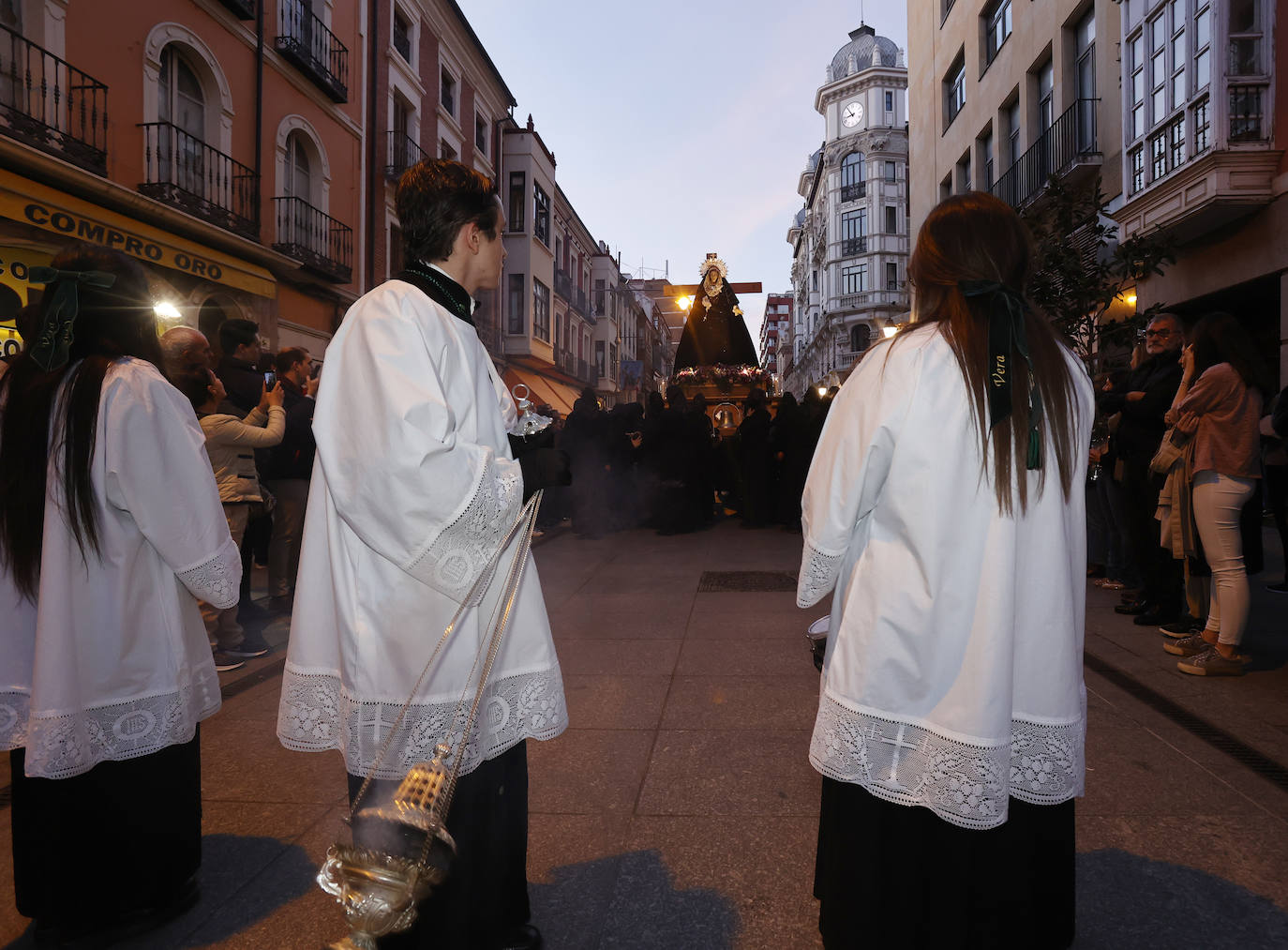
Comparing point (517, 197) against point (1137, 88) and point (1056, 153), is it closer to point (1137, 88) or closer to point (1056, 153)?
point (1056, 153)

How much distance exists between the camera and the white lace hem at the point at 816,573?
6.01 feet

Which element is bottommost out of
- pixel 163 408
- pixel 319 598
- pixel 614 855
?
pixel 614 855

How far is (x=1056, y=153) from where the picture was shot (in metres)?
13.6

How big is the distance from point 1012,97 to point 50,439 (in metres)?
18.0

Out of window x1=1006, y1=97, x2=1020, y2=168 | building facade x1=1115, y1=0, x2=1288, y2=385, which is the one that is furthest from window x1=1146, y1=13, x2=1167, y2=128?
window x1=1006, y1=97, x2=1020, y2=168

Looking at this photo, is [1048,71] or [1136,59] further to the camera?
[1048,71]

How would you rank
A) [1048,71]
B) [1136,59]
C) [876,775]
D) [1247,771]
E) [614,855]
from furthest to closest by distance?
[1048,71], [1136,59], [1247,771], [614,855], [876,775]

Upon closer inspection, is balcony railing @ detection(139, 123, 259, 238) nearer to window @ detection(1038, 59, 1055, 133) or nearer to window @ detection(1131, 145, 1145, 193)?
window @ detection(1131, 145, 1145, 193)

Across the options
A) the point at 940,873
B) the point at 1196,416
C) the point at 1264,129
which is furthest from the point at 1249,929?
the point at 1264,129

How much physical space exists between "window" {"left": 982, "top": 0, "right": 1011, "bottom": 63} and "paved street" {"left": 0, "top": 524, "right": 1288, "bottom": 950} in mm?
15893

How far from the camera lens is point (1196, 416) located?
4.21m

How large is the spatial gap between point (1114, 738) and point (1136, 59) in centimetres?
1105

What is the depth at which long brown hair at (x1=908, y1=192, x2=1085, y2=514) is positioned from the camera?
171 centimetres

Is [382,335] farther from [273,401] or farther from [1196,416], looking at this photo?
[1196,416]
